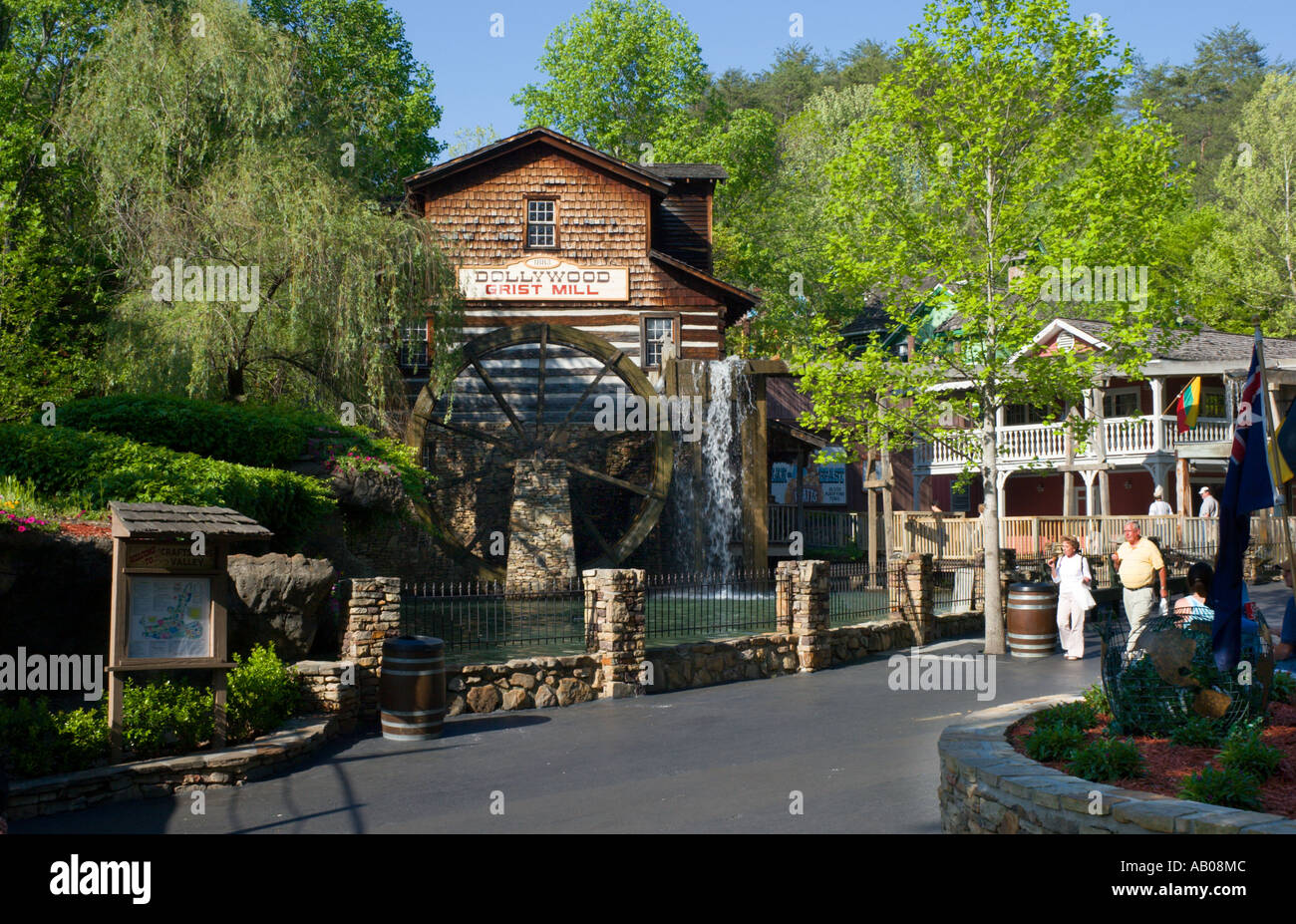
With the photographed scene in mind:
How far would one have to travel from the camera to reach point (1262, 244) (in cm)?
3878

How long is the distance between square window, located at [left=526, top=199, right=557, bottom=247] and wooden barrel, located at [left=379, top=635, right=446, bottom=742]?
1523 cm

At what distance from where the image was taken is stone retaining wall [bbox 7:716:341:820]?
818cm

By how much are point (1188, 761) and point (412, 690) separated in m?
6.78

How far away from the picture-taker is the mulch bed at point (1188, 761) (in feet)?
20.8

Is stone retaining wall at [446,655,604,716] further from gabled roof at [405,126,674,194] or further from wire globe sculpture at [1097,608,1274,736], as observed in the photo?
gabled roof at [405,126,674,194]

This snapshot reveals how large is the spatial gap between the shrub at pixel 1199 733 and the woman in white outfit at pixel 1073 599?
846 cm

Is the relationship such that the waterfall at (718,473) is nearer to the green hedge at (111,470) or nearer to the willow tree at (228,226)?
the willow tree at (228,226)

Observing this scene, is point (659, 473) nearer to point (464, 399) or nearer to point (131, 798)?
point (464, 399)

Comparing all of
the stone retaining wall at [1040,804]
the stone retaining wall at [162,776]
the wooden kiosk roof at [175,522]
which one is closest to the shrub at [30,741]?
the stone retaining wall at [162,776]

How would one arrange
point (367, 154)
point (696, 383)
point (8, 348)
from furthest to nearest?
point (696, 383)
point (367, 154)
point (8, 348)

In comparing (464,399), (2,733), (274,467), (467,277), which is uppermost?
(467,277)

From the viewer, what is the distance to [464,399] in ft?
82.5

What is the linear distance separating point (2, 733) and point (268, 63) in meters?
13.6
